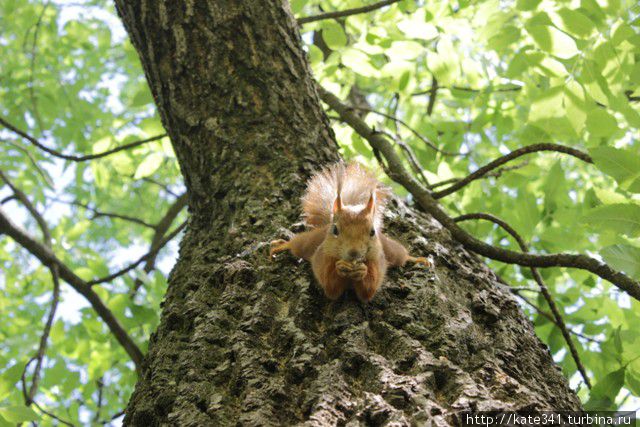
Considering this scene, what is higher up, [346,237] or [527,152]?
[527,152]

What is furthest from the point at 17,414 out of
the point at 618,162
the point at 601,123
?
the point at 601,123

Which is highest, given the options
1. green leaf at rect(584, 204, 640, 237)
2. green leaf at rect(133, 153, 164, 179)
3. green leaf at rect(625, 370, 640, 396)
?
green leaf at rect(133, 153, 164, 179)

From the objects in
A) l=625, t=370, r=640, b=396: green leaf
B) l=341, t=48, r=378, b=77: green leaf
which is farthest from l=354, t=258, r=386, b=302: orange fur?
l=341, t=48, r=378, b=77: green leaf

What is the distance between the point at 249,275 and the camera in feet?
5.75

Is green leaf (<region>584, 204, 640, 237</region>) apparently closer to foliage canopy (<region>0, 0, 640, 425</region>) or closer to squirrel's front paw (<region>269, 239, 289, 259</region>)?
foliage canopy (<region>0, 0, 640, 425</region>)

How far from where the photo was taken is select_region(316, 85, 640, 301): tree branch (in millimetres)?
1909

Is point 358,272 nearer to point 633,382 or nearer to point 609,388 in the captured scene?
point 609,388

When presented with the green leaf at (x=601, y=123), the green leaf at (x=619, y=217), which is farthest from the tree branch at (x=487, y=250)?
the green leaf at (x=601, y=123)

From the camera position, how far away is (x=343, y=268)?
1.79 metres

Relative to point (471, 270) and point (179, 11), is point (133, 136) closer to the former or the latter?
point (179, 11)

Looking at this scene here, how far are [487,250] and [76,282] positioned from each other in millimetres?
2116

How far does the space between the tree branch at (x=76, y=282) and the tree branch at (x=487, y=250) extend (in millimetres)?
1594

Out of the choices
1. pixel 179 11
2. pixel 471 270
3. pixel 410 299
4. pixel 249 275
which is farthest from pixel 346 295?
pixel 179 11

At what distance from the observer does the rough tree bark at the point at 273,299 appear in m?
1.34
